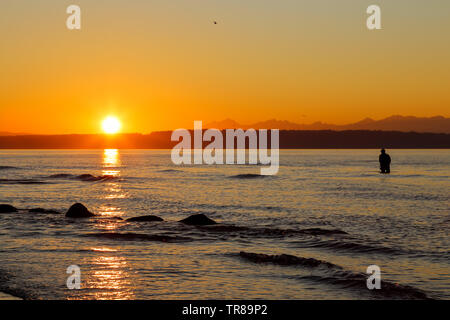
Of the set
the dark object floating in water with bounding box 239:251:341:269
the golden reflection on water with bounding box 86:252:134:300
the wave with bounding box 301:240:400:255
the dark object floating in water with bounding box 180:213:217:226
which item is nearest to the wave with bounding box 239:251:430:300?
the dark object floating in water with bounding box 239:251:341:269

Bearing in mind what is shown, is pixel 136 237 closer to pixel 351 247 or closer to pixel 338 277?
pixel 351 247

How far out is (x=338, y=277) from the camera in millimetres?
14242

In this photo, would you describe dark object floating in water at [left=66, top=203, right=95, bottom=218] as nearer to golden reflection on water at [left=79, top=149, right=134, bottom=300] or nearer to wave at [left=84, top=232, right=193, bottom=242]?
wave at [left=84, top=232, right=193, bottom=242]

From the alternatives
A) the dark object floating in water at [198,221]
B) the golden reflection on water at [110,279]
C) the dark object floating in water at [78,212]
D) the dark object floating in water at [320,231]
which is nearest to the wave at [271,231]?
the dark object floating in water at [320,231]

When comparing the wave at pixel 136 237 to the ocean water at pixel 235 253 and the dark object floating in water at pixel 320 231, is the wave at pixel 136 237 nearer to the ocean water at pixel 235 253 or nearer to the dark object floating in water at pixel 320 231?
the ocean water at pixel 235 253

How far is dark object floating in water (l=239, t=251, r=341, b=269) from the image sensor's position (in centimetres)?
1586

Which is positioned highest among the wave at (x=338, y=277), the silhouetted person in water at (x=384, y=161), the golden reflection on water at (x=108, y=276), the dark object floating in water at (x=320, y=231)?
the silhouetted person in water at (x=384, y=161)

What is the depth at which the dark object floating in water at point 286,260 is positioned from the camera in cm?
1586

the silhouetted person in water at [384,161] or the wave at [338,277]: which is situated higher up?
the silhouetted person in water at [384,161]

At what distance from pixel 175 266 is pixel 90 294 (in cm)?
358

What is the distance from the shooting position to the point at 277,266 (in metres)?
15.6
